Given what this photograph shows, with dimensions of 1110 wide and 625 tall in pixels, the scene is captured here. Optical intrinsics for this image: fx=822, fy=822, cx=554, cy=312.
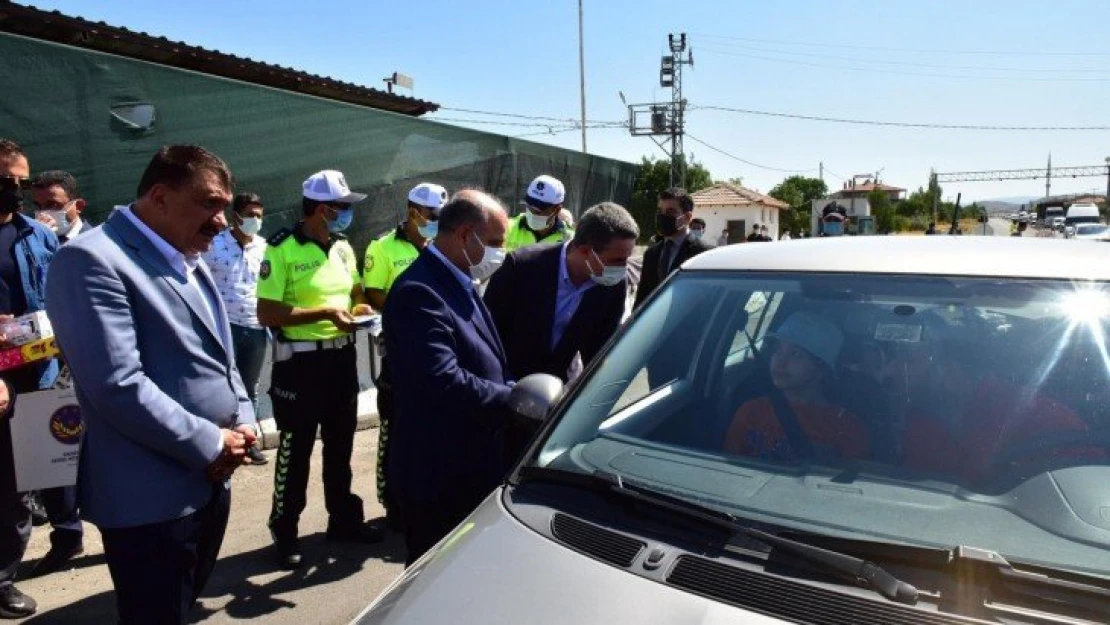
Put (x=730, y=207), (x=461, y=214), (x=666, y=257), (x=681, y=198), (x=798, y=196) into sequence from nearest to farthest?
1. (x=461, y=214)
2. (x=666, y=257)
3. (x=681, y=198)
4. (x=730, y=207)
5. (x=798, y=196)

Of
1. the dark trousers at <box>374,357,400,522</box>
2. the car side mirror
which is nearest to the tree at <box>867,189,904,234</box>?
the dark trousers at <box>374,357,400,522</box>

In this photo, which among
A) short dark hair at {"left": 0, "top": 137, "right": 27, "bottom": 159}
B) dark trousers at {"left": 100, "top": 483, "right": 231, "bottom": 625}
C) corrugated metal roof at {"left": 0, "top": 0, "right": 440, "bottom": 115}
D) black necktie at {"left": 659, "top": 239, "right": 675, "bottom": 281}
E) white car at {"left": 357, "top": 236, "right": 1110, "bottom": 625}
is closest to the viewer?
white car at {"left": 357, "top": 236, "right": 1110, "bottom": 625}

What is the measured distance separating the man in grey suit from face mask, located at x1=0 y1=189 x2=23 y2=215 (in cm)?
193

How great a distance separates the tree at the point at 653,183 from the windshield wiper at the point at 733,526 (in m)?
34.7

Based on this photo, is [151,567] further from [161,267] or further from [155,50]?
[155,50]

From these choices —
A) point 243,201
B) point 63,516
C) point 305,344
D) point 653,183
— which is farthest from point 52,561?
point 653,183

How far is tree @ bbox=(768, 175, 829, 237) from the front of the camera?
216 feet

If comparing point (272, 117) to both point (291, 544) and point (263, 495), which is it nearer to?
point (263, 495)

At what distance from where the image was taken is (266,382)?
6809 millimetres

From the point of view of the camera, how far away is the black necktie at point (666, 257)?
6.15 m

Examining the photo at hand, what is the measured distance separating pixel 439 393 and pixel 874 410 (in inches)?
51.6

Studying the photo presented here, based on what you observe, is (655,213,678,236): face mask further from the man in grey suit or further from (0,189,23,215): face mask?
the man in grey suit

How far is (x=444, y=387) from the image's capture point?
264cm

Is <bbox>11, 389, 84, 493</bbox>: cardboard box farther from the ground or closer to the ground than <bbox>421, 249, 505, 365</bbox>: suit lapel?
closer to the ground
